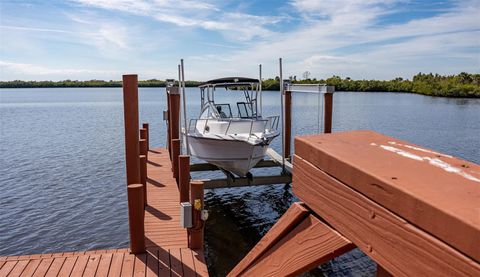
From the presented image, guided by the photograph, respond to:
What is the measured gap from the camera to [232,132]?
12.8m

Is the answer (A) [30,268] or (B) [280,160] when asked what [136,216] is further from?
(B) [280,160]

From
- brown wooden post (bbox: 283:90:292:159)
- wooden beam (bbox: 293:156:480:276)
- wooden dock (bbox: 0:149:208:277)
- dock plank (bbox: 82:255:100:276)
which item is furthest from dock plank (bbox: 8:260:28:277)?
brown wooden post (bbox: 283:90:292:159)

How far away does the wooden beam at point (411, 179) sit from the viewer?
643 millimetres

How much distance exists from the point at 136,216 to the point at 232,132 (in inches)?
267

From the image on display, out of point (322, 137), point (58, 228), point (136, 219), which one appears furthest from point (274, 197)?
point (322, 137)

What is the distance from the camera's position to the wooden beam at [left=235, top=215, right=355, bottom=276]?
0.97m

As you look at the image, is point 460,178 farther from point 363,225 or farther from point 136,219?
point 136,219

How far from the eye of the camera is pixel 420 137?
29.2 m

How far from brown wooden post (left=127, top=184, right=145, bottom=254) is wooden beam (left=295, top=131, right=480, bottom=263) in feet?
17.8

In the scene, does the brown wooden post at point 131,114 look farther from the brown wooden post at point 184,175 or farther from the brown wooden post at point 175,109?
the brown wooden post at point 175,109

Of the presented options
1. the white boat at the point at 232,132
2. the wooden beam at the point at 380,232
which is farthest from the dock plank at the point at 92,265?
the white boat at the point at 232,132

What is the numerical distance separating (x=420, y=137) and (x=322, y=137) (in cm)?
3111

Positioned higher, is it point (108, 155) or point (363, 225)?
point (363, 225)

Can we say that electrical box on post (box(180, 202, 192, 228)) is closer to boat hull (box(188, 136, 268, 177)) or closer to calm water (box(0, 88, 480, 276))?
calm water (box(0, 88, 480, 276))
